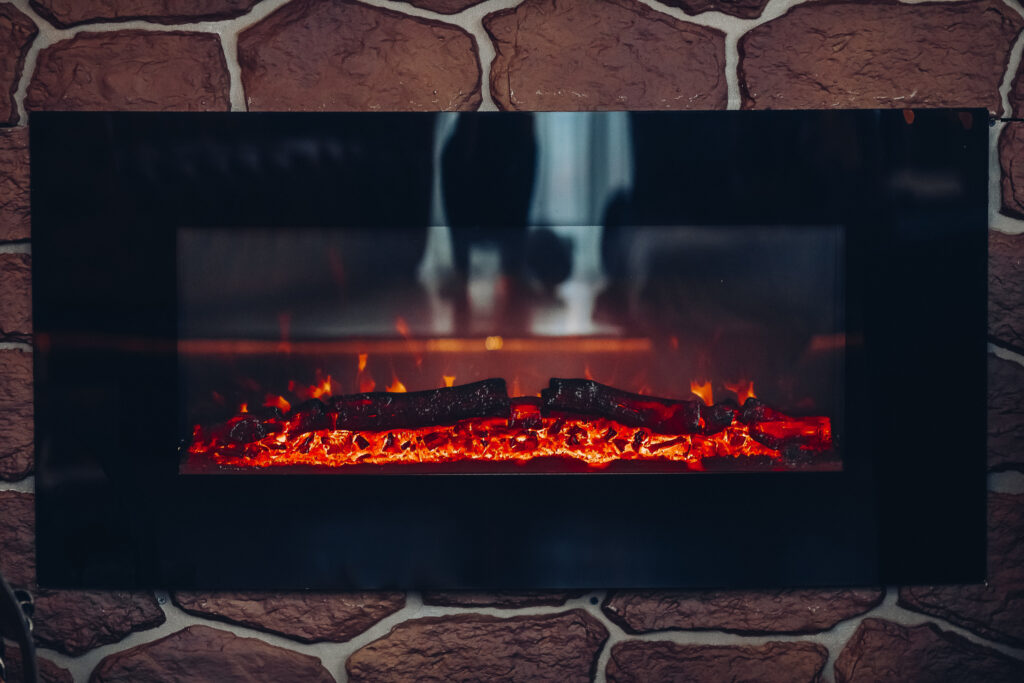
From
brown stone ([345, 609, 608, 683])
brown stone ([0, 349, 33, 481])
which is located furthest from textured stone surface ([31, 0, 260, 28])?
brown stone ([345, 609, 608, 683])

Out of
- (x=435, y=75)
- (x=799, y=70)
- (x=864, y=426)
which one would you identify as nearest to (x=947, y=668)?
(x=864, y=426)

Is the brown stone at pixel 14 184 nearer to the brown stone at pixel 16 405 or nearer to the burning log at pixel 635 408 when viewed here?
the brown stone at pixel 16 405

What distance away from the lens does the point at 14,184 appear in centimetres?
131

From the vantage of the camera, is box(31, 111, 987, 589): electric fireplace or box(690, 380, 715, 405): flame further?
box(690, 380, 715, 405): flame

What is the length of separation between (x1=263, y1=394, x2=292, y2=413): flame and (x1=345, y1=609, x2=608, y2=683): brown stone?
0.46m

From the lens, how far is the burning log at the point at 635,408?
4.42 feet

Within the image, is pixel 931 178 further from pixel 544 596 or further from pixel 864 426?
pixel 544 596

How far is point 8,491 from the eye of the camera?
133 centimetres

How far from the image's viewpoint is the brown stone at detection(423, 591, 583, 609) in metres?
1.32

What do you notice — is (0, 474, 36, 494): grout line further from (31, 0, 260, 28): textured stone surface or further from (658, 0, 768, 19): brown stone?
(658, 0, 768, 19): brown stone

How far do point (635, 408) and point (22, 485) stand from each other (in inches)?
44.5

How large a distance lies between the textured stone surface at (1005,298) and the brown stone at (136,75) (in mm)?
1405

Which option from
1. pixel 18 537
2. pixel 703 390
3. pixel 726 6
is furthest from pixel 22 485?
pixel 726 6

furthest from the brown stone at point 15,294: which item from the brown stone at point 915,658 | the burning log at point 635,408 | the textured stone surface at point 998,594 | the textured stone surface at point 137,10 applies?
the textured stone surface at point 998,594
